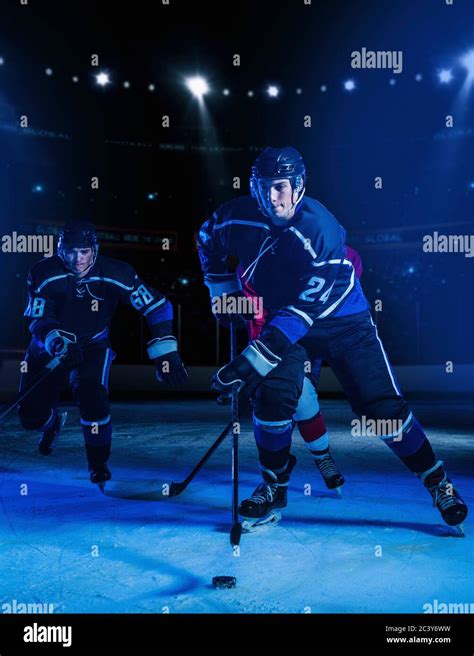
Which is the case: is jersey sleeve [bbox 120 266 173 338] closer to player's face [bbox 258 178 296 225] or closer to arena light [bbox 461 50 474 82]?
player's face [bbox 258 178 296 225]

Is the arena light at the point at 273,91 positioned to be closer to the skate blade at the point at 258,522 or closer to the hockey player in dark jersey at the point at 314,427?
the hockey player in dark jersey at the point at 314,427

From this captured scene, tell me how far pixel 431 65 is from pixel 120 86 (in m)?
6.38

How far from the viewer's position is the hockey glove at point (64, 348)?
154 inches

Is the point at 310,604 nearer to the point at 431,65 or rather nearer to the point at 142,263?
the point at 431,65

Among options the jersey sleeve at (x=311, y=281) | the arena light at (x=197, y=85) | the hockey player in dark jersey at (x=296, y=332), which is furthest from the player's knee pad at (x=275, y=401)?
the arena light at (x=197, y=85)

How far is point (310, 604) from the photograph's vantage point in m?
2.11

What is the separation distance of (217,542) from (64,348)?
1.55m

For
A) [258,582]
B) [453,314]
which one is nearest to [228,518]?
[258,582]

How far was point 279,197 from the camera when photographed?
3.11 m
